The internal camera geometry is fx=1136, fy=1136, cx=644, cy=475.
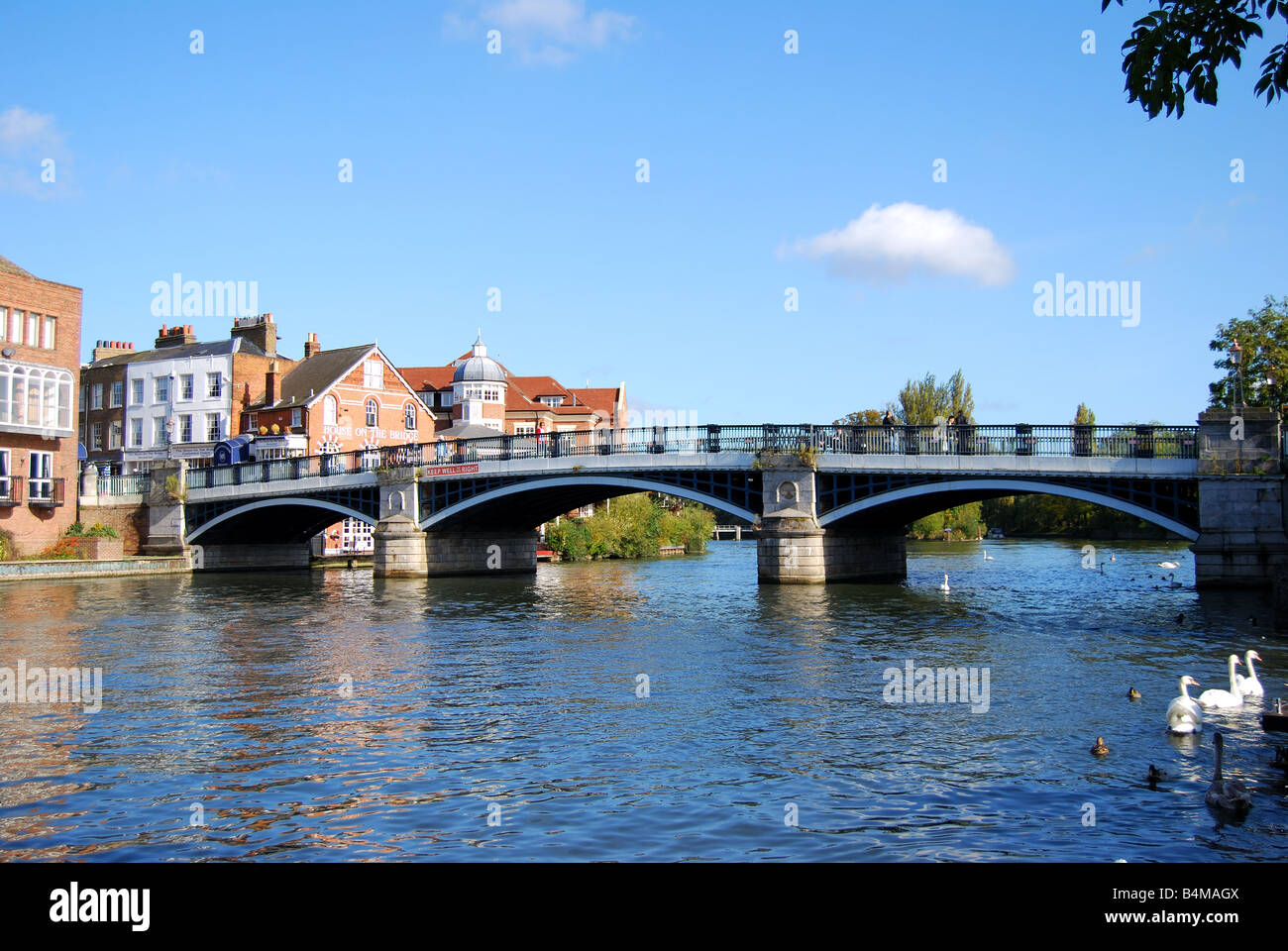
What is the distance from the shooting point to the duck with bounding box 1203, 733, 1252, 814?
12.3 meters

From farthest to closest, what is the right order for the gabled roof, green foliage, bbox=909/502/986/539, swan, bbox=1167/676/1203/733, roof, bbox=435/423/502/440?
green foliage, bbox=909/502/986/539 < roof, bbox=435/423/502/440 < the gabled roof < swan, bbox=1167/676/1203/733

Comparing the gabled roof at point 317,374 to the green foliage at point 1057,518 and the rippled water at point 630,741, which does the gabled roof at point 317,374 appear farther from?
the green foliage at point 1057,518

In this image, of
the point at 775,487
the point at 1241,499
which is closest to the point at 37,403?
the point at 775,487

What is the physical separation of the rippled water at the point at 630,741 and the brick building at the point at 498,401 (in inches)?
1950

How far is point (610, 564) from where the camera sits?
2857 inches

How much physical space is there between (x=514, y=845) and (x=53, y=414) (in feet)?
169

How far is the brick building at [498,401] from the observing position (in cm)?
9169

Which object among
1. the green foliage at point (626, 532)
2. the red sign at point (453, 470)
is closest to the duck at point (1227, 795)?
the red sign at point (453, 470)

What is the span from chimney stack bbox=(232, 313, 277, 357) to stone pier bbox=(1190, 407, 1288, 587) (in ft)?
210

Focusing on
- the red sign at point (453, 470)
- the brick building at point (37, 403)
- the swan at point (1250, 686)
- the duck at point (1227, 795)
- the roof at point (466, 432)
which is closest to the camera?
the duck at point (1227, 795)

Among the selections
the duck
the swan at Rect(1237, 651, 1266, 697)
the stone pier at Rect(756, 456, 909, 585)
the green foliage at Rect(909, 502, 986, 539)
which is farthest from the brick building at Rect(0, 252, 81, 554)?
the green foliage at Rect(909, 502, 986, 539)

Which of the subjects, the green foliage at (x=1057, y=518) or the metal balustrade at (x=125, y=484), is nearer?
the metal balustrade at (x=125, y=484)

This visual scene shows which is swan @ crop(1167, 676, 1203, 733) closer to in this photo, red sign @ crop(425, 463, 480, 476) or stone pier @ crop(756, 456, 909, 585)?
stone pier @ crop(756, 456, 909, 585)

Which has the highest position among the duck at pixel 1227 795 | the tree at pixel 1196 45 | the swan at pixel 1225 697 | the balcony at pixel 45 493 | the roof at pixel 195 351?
the roof at pixel 195 351
